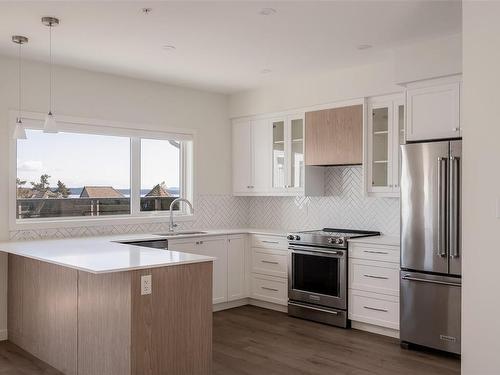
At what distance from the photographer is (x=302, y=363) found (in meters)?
4.01

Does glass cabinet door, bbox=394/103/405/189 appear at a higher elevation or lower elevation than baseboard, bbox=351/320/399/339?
higher

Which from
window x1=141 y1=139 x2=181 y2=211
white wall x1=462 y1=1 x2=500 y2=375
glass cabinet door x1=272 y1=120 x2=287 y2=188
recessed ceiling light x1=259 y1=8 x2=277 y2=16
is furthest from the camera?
glass cabinet door x1=272 y1=120 x2=287 y2=188

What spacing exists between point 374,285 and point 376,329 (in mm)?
434

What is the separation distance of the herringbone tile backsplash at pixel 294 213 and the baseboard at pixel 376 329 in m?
0.99

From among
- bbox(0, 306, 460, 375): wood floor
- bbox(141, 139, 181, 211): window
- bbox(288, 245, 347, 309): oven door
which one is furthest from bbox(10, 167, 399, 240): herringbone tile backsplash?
bbox(0, 306, 460, 375): wood floor

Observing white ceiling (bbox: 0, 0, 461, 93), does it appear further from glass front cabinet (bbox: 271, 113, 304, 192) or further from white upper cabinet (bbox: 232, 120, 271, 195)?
white upper cabinet (bbox: 232, 120, 271, 195)

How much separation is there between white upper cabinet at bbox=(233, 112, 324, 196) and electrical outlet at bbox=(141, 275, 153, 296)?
2.79 meters

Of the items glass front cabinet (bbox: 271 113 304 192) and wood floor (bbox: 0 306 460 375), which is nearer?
wood floor (bbox: 0 306 460 375)

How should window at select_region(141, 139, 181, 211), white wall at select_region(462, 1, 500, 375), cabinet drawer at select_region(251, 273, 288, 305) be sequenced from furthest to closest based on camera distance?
window at select_region(141, 139, 181, 211), cabinet drawer at select_region(251, 273, 288, 305), white wall at select_region(462, 1, 500, 375)

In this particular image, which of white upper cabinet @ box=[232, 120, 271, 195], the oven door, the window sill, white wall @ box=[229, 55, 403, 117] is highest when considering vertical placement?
white wall @ box=[229, 55, 403, 117]

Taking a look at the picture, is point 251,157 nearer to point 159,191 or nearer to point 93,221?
point 159,191

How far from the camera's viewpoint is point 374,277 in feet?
15.6

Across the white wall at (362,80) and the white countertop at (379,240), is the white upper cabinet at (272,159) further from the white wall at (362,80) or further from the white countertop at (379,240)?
the white countertop at (379,240)

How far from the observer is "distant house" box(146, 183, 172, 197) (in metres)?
5.91
